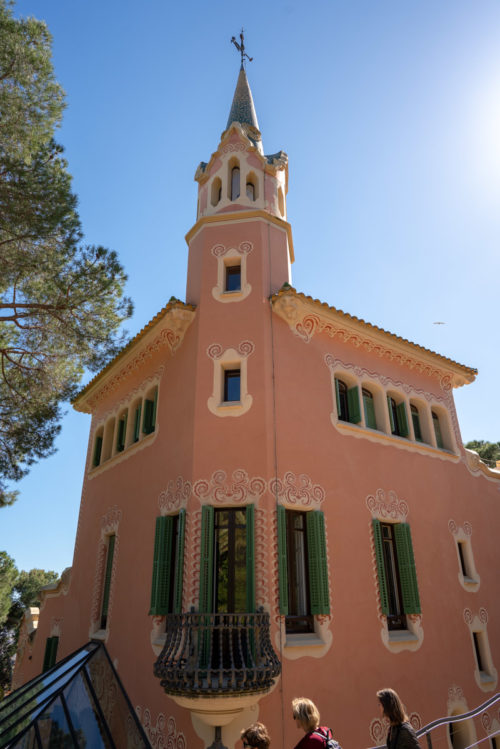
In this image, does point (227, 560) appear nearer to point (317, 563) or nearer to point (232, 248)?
point (317, 563)

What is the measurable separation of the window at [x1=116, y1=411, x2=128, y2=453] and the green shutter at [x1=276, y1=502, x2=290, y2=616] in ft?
19.5

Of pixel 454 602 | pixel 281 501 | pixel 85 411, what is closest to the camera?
pixel 281 501

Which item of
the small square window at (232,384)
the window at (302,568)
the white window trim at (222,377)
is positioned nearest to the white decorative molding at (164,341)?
the white window trim at (222,377)

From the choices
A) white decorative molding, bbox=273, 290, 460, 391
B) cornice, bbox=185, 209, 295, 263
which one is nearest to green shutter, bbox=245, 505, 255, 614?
white decorative molding, bbox=273, 290, 460, 391

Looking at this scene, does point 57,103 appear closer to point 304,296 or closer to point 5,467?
point 304,296

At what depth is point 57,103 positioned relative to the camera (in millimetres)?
10516

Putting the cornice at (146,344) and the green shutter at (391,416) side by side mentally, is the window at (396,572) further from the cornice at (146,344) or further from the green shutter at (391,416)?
the cornice at (146,344)

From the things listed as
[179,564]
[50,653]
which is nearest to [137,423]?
[179,564]

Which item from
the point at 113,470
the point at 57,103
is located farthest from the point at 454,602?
the point at 57,103

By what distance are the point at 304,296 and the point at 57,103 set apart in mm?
Answer: 7079

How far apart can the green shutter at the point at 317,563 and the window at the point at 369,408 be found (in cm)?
314

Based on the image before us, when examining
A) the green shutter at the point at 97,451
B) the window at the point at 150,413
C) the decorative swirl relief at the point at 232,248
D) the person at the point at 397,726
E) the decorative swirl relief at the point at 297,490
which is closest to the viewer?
the person at the point at 397,726

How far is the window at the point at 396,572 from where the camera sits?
916 cm

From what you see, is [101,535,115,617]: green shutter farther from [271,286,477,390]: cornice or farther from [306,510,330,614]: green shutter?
[271,286,477,390]: cornice
